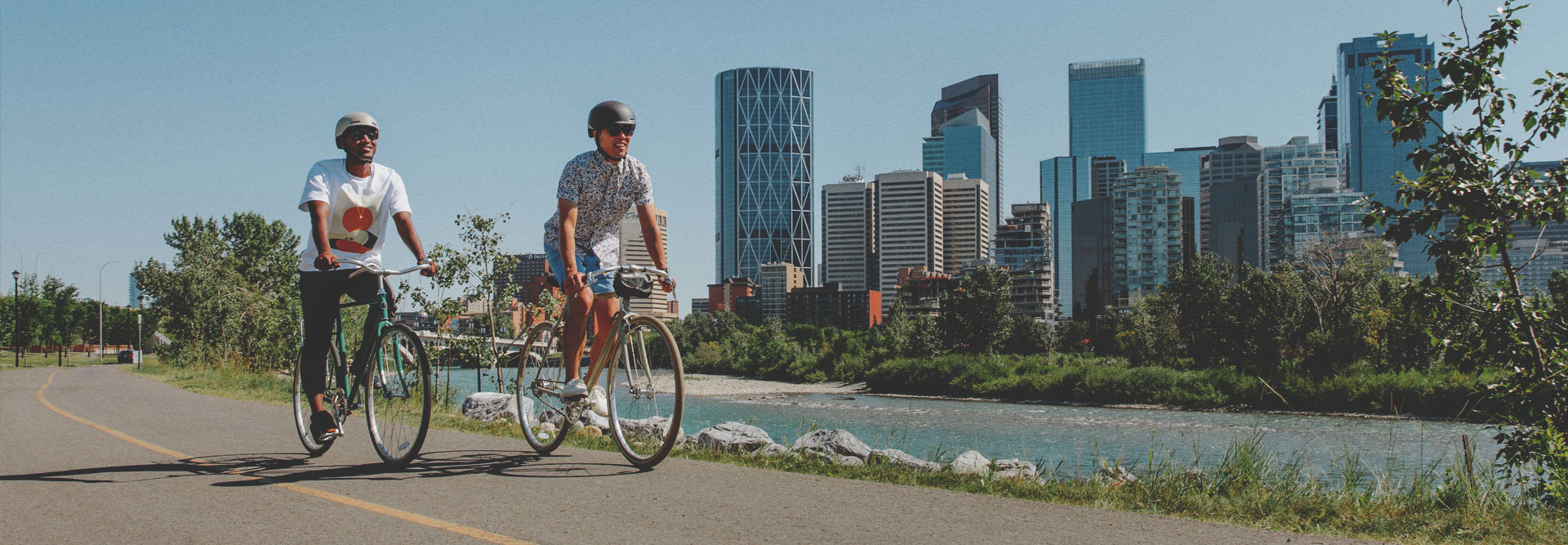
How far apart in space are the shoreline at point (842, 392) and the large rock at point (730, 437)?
147 feet

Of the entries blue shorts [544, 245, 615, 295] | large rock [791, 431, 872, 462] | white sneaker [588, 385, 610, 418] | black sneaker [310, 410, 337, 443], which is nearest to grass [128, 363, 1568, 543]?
white sneaker [588, 385, 610, 418]

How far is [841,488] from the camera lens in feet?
16.1

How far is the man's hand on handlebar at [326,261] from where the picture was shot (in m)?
5.37

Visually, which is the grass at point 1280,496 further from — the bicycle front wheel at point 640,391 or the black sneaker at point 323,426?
the black sneaker at point 323,426

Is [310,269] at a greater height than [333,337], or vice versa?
[310,269]

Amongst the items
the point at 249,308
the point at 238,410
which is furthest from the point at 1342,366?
the point at 238,410

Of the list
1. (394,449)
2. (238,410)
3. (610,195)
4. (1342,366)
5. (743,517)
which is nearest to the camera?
(743,517)

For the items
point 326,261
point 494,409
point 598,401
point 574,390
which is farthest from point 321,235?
point 494,409

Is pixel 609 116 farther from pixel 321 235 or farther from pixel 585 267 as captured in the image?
pixel 321 235

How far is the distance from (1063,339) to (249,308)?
4215 inches

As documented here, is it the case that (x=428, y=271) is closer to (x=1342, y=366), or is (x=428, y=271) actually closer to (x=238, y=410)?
(x=238, y=410)

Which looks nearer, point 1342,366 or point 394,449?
point 394,449

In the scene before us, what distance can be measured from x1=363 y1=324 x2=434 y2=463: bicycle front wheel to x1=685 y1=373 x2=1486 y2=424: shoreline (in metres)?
50.3

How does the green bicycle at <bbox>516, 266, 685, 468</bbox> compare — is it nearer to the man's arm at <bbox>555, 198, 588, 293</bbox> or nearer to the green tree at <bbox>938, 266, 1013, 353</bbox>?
the man's arm at <bbox>555, 198, 588, 293</bbox>
